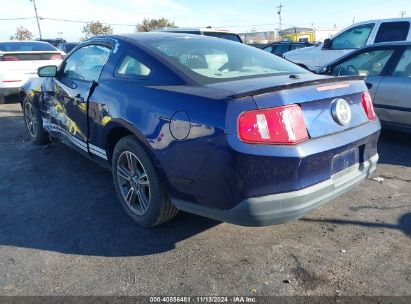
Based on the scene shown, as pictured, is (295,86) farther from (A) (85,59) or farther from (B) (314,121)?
(A) (85,59)

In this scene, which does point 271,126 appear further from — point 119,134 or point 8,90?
point 8,90

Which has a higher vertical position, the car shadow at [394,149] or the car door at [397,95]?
the car door at [397,95]

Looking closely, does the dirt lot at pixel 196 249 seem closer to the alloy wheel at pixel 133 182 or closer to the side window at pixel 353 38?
the alloy wheel at pixel 133 182

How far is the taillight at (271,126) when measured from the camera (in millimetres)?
2441

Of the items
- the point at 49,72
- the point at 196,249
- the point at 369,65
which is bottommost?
the point at 196,249

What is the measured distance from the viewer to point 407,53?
5469mm

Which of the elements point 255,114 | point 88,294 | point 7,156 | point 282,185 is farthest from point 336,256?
point 7,156

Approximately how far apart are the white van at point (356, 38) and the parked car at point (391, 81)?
2.14 metres

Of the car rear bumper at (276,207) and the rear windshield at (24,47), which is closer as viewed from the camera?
the car rear bumper at (276,207)

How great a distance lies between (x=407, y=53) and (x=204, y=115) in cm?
414

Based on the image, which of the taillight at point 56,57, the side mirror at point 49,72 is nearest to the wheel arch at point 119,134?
the side mirror at point 49,72

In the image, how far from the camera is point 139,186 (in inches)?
132

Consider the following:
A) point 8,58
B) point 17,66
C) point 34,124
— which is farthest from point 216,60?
point 8,58

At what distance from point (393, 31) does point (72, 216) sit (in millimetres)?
8025
